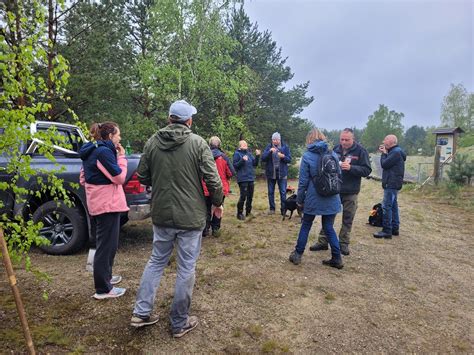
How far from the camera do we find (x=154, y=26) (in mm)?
13984

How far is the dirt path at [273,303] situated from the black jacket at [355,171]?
42.5 inches

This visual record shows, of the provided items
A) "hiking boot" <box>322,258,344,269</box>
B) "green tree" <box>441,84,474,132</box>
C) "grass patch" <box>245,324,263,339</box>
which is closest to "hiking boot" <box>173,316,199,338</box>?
"grass patch" <box>245,324,263,339</box>

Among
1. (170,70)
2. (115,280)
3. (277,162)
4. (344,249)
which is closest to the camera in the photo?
(115,280)

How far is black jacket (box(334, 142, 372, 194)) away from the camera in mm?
4751

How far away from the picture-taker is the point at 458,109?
1549 inches

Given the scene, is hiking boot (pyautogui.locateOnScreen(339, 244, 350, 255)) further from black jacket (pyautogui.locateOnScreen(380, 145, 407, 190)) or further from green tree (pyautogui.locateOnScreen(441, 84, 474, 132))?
green tree (pyautogui.locateOnScreen(441, 84, 474, 132))

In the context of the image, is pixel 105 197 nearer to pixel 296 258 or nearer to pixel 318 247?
pixel 296 258

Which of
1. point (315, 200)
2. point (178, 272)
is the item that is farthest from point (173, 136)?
point (315, 200)

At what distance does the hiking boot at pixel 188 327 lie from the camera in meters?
2.71

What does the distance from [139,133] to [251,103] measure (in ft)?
22.2

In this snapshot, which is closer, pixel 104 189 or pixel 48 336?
pixel 48 336

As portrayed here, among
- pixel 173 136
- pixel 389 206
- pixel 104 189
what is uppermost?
pixel 173 136

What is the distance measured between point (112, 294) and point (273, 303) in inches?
66.8

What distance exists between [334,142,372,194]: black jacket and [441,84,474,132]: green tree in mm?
41761
